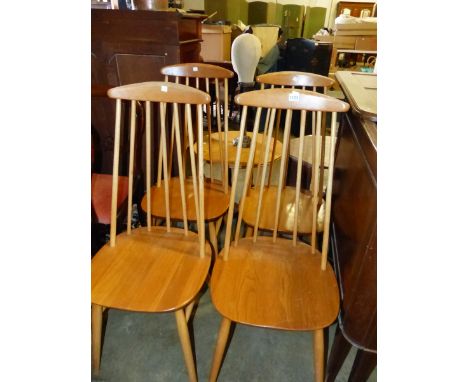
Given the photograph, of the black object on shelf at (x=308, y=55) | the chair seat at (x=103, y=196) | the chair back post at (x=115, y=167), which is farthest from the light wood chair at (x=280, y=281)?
the black object on shelf at (x=308, y=55)

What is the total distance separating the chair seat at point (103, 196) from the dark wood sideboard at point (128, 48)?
1.10 ft

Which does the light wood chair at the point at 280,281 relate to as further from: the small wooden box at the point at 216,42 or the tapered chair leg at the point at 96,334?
the small wooden box at the point at 216,42

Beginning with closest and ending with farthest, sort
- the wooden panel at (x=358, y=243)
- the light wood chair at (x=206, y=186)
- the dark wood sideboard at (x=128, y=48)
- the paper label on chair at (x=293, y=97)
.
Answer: the wooden panel at (x=358, y=243)
the paper label on chair at (x=293, y=97)
the light wood chair at (x=206, y=186)
the dark wood sideboard at (x=128, y=48)

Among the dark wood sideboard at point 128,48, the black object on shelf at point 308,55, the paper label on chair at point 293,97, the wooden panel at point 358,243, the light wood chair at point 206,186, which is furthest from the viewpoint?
the black object on shelf at point 308,55

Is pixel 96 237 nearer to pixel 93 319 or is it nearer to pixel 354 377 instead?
pixel 93 319

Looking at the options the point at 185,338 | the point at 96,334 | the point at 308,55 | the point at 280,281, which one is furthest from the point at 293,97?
the point at 308,55

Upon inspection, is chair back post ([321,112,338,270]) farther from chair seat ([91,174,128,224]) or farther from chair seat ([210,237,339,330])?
chair seat ([91,174,128,224])

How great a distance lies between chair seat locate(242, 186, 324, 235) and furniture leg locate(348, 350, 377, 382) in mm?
408

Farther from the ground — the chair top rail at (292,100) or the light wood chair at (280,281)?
the chair top rail at (292,100)

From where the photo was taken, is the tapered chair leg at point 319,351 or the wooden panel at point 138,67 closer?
the tapered chair leg at point 319,351

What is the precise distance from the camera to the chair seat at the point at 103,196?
1.10 m
